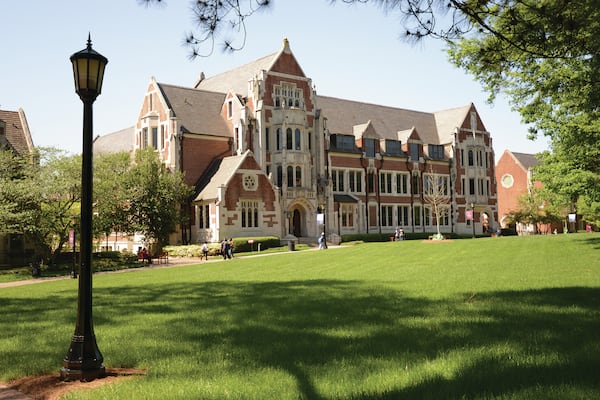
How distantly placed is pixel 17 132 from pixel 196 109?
1456 cm

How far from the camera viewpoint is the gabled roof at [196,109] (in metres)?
46.8

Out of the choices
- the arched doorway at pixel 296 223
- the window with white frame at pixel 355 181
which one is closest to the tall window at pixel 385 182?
the window with white frame at pixel 355 181

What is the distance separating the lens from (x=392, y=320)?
9188mm

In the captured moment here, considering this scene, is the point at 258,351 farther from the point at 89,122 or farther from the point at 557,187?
the point at 557,187

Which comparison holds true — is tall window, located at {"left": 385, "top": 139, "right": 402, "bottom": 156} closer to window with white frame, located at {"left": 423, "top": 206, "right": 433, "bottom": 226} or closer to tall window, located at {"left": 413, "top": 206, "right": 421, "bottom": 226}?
tall window, located at {"left": 413, "top": 206, "right": 421, "bottom": 226}

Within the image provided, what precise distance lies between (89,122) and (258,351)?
3745mm

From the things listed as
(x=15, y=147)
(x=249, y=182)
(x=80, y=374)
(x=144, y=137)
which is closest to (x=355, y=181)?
(x=249, y=182)

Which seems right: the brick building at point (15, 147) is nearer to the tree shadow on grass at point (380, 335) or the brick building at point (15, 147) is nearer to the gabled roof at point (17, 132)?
the gabled roof at point (17, 132)

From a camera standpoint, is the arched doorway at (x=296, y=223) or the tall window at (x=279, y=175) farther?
the arched doorway at (x=296, y=223)

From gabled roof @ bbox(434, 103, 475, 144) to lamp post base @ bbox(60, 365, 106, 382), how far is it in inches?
2354

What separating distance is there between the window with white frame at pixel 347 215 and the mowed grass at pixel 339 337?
118ft

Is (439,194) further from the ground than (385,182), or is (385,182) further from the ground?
(385,182)

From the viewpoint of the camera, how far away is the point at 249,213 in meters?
43.7

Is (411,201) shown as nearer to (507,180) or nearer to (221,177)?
(221,177)
